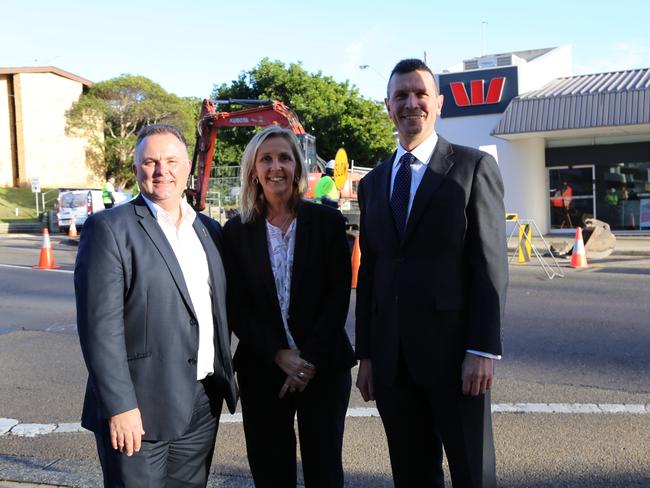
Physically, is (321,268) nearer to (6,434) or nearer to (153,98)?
(6,434)

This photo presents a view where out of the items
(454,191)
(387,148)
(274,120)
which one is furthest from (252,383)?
(387,148)

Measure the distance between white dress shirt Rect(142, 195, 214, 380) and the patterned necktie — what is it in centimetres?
A: 84

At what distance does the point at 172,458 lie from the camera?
107 inches

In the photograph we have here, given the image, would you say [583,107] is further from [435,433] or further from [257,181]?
[435,433]

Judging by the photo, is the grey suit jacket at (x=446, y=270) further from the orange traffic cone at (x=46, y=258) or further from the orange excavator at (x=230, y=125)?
the orange excavator at (x=230, y=125)

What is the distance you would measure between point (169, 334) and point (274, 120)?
14567 millimetres

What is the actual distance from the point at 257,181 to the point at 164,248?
0.73m

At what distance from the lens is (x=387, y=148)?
40312mm

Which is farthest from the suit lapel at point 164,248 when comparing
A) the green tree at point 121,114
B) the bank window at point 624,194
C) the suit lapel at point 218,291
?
the green tree at point 121,114

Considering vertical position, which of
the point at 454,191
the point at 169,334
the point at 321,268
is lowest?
the point at 169,334

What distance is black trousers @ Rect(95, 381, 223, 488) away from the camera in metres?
2.53

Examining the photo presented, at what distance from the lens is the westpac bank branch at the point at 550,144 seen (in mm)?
21125

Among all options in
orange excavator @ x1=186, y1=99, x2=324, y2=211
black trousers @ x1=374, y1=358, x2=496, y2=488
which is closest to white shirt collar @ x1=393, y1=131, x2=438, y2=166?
black trousers @ x1=374, y1=358, x2=496, y2=488

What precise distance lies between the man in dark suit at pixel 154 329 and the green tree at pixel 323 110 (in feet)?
120
